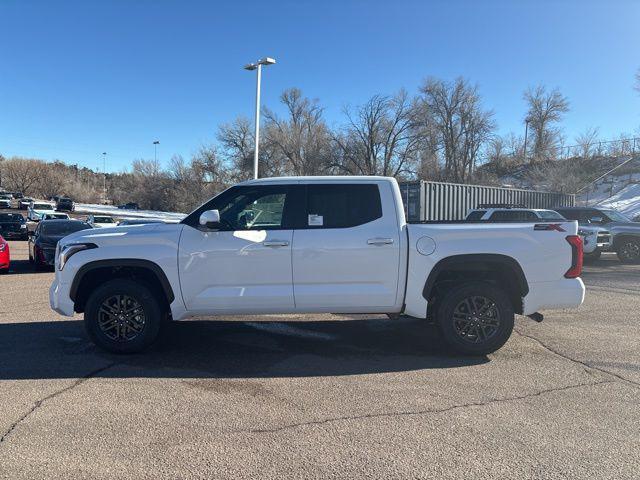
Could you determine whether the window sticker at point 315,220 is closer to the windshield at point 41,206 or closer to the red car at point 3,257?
the red car at point 3,257

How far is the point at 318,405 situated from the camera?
4066mm

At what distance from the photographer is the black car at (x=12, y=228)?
24.8 metres

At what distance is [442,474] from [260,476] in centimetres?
116

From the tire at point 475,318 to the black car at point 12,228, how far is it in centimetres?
2621

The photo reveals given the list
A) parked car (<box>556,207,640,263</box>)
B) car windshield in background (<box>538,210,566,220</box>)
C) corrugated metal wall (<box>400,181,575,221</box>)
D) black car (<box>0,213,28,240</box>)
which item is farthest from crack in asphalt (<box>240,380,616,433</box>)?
black car (<box>0,213,28,240</box>)

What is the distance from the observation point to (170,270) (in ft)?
17.0

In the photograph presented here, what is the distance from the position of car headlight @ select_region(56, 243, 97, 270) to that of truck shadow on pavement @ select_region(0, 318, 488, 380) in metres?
1.07

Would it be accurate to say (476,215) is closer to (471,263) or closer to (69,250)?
(471,263)

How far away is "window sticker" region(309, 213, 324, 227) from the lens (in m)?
5.28

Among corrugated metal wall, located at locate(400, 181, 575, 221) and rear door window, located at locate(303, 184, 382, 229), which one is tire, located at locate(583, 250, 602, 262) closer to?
corrugated metal wall, located at locate(400, 181, 575, 221)

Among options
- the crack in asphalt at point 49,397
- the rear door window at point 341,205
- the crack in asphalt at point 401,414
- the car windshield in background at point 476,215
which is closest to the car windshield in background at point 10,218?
the car windshield in background at point 476,215

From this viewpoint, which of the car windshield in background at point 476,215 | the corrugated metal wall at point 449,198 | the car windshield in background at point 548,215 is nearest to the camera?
the car windshield in background at point 548,215

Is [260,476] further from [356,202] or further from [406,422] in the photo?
[356,202]

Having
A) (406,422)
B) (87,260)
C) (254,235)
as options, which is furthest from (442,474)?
(87,260)
